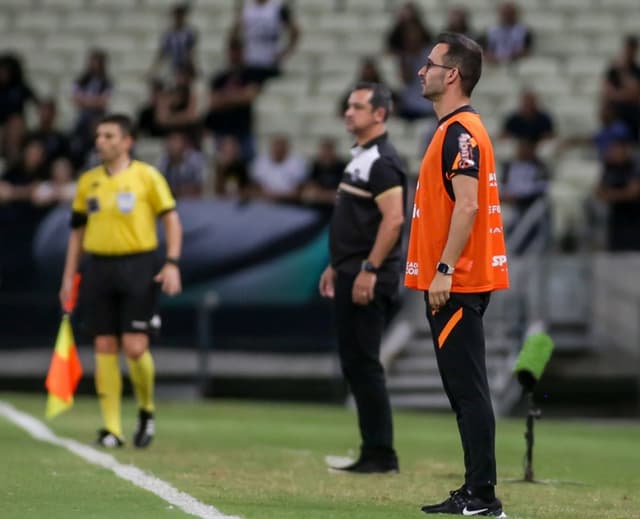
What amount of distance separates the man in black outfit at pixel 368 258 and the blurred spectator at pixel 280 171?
917 centimetres

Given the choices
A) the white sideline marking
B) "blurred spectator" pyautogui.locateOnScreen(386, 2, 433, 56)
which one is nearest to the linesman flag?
the white sideline marking

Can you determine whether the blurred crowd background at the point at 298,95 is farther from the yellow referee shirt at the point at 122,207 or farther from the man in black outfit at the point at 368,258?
the man in black outfit at the point at 368,258

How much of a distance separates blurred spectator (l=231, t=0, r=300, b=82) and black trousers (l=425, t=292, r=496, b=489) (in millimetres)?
14440

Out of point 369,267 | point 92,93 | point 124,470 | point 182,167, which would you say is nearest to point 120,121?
point 369,267

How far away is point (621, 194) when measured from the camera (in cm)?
1859

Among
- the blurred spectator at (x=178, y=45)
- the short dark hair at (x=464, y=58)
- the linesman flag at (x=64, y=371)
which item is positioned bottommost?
the linesman flag at (x=64, y=371)

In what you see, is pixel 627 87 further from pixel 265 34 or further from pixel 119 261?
pixel 119 261

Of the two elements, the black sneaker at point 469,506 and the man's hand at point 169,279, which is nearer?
the black sneaker at point 469,506

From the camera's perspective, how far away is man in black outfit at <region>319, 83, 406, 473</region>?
9.84 m

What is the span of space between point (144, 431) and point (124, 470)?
1.85 m

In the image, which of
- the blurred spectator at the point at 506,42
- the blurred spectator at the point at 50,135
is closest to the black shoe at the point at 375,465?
the blurred spectator at the point at 50,135

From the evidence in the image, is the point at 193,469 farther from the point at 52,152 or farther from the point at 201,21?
the point at 201,21

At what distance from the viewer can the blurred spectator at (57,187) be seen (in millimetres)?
18278

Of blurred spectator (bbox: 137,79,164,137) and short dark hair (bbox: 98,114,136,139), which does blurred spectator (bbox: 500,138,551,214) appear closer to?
blurred spectator (bbox: 137,79,164,137)
